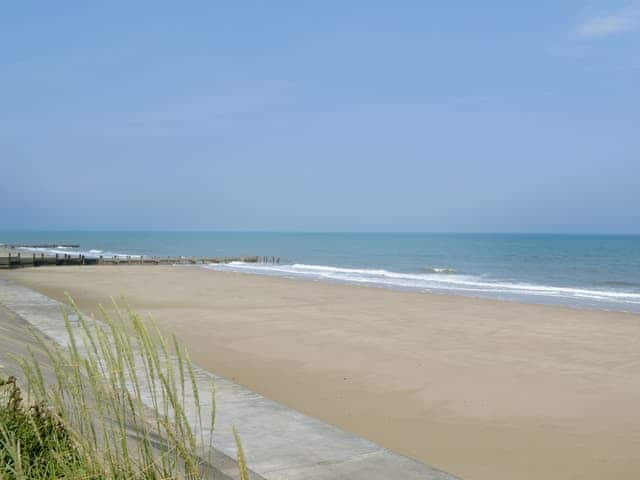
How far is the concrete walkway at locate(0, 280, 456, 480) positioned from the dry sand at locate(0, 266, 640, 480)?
1.27 m

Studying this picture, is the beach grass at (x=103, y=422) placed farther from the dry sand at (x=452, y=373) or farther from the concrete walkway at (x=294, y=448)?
the dry sand at (x=452, y=373)

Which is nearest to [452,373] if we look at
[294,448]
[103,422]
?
[294,448]

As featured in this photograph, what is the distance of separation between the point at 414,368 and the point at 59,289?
1729cm

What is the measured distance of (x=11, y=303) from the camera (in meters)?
12.3

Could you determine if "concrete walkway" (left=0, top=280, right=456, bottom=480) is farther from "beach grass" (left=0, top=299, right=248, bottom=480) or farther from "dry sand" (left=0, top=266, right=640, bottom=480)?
"dry sand" (left=0, top=266, right=640, bottom=480)

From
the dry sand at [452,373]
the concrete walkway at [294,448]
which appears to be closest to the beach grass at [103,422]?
the concrete walkway at [294,448]

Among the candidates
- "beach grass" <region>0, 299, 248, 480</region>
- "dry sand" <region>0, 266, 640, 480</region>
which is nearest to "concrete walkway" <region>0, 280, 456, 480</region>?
"beach grass" <region>0, 299, 248, 480</region>

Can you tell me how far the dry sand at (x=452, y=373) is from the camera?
6000 millimetres

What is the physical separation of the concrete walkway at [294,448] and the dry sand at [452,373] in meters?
1.27

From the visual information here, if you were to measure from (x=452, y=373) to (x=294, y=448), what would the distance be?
538cm

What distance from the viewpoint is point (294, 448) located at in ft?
14.4

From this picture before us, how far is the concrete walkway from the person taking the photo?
3.93 m

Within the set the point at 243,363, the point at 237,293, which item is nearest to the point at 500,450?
the point at 243,363

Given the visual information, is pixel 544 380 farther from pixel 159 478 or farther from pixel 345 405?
pixel 159 478
